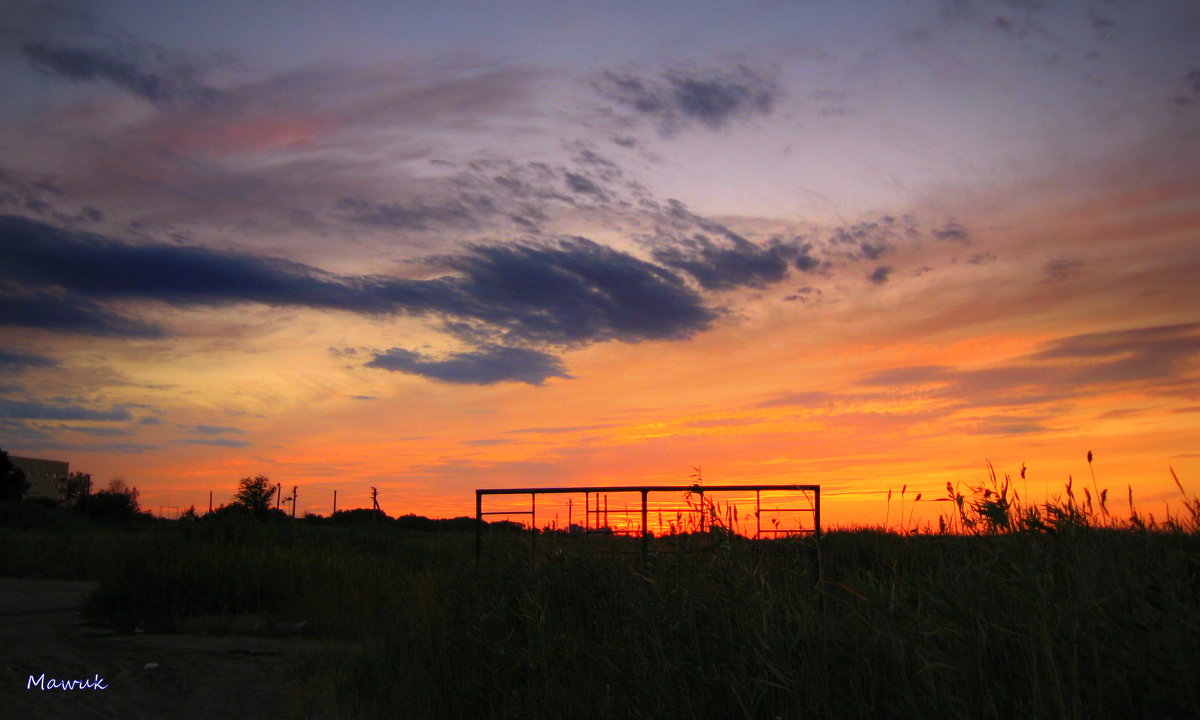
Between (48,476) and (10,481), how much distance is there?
99.8 feet

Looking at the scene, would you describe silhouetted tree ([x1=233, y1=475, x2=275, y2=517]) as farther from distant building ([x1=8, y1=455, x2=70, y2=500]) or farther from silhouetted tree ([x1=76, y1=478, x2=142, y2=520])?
distant building ([x1=8, y1=455, x2=70, y2=500])

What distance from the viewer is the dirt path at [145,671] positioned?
923cm

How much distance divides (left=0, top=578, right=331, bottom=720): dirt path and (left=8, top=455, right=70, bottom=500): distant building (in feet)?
261

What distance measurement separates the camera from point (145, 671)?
430 inches

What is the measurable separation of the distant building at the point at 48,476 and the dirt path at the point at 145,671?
79.5 meters

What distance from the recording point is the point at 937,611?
178 inches

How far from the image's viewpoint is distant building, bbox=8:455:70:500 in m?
81.1

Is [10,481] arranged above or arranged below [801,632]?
above

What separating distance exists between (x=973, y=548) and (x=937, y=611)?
→ 5.43ft

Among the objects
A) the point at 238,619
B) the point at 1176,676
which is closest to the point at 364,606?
the point at 238,619

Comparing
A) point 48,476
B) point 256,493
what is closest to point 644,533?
point 256,493

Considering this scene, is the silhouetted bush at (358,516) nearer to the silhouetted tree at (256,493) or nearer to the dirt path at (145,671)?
the silhouetted tree at (256,493)

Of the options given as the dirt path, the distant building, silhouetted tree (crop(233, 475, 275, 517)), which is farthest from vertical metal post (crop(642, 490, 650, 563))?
the distant building

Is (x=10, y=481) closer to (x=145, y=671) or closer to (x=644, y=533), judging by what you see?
(x=145, y=671)
